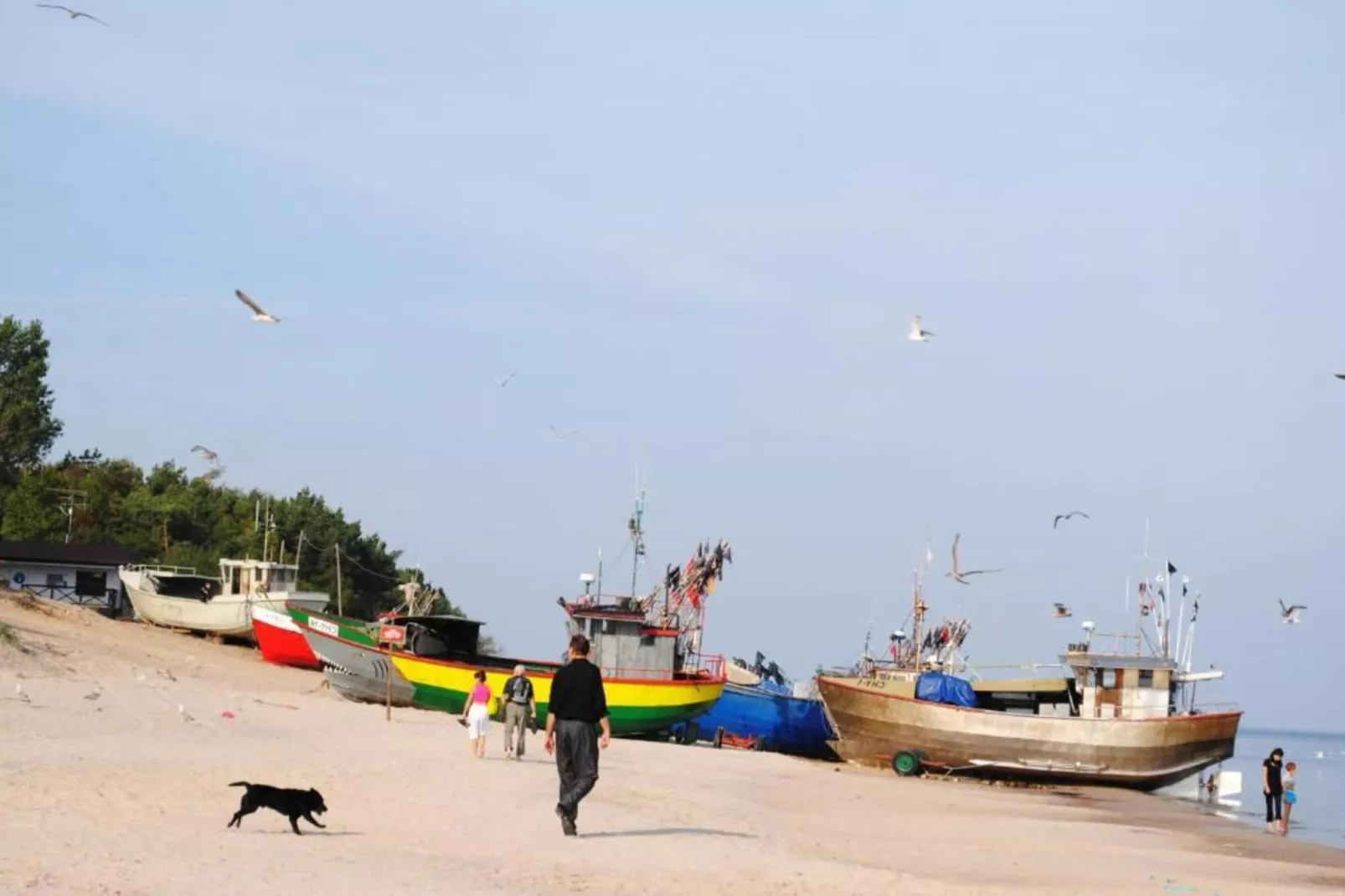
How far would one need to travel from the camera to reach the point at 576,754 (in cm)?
1436

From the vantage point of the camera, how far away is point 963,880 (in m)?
15.7

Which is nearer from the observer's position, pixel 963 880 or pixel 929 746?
pixel 963 880

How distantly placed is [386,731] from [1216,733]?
2476cm

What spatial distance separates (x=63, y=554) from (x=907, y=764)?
34.3m

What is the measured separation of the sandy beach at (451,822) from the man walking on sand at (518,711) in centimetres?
60

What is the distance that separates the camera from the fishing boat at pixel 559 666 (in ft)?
122

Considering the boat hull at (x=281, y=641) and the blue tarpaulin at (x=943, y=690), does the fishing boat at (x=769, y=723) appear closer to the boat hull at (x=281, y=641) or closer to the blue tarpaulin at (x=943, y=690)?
the blue tarpaulin at (x=943, y=690)

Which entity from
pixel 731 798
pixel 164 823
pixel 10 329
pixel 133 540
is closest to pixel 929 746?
pixel 731 798

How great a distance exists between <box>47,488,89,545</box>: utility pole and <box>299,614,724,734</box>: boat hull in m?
34.7

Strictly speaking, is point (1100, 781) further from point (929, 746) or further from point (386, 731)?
point (386, 731)

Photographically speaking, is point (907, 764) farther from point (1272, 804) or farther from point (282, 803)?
point (282, 803)

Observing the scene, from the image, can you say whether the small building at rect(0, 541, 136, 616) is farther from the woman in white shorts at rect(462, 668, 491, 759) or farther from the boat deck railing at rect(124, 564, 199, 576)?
the woman in white shorts at rect(462, 668, 491, 759)

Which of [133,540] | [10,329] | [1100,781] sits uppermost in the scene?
[10,329]

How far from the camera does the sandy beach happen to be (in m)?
12.0
